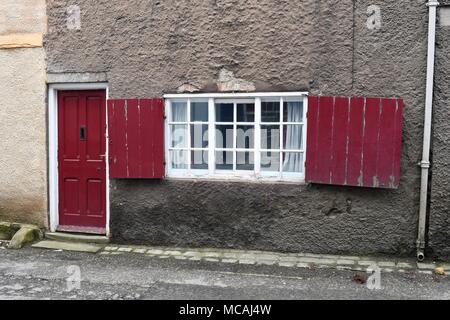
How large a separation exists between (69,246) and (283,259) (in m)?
3.15

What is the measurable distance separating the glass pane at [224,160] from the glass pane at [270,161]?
46 centimetres

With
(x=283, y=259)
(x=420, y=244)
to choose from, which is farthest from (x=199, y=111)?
(x=420, y=244)

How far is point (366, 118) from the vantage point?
567 cm

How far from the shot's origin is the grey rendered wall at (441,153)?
554 cm

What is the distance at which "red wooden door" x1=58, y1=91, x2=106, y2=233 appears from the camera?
6867 mm

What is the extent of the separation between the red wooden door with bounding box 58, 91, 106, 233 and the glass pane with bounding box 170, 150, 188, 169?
1.10m

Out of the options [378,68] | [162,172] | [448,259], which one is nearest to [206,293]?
[162,172]

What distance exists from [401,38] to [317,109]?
1.35 m

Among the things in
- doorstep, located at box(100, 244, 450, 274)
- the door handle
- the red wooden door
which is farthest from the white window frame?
the door handle

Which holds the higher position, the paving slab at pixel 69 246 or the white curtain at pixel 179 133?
the white curtain at pixel 179 133

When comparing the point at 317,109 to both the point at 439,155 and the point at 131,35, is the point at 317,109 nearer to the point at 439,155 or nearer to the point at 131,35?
the point at 439,155

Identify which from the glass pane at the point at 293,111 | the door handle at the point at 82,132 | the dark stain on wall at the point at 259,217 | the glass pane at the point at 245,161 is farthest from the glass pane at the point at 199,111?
the door handle at the point at 82,132

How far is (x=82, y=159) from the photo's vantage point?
6961 mm

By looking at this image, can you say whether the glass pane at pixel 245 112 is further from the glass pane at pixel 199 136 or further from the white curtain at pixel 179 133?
the white curtain at pixel 179 133
